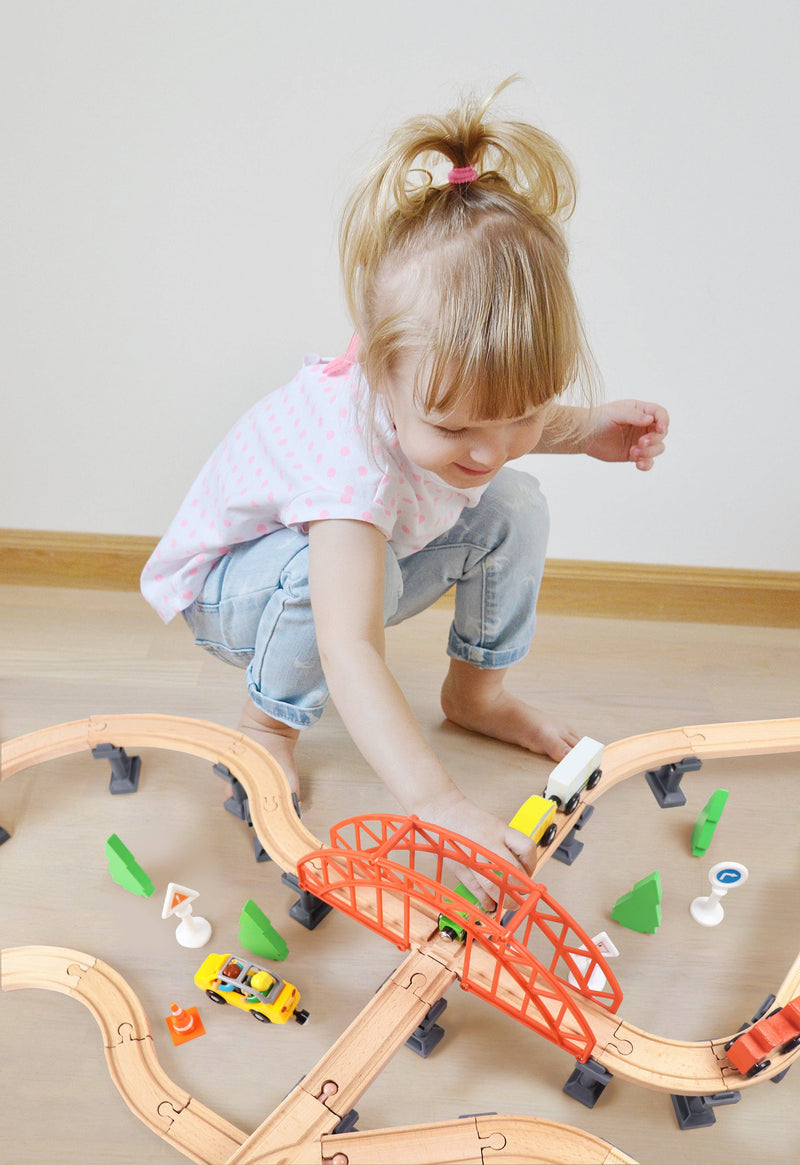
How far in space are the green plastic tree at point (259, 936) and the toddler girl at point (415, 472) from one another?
17 centimetres

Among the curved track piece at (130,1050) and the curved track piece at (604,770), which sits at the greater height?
the curved track piece at (604,770)

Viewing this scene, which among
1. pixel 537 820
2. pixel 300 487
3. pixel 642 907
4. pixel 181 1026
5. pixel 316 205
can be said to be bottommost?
pixel 181 1026

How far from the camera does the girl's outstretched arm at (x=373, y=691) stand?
66cm

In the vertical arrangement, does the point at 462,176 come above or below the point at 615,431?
above

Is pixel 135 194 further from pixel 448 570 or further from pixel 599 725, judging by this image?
pixel 599 725

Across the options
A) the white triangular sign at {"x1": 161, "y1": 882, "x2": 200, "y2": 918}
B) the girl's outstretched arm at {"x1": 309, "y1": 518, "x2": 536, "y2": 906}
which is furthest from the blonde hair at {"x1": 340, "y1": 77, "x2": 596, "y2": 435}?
the white triangular sign at {"x1": 161, "y1": 882, "x2": 200, "y2": 918}

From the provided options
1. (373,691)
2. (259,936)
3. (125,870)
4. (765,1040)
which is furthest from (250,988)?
(765,1040)

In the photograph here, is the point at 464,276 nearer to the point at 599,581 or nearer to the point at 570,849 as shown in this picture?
the point at 570,849

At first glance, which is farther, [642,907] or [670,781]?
[670,781]

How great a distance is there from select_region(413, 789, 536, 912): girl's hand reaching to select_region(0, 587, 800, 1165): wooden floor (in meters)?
0.16

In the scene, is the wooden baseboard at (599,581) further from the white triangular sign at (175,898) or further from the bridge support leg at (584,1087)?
the bridge support leg at (584,1087)

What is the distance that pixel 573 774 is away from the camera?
2.48 ft

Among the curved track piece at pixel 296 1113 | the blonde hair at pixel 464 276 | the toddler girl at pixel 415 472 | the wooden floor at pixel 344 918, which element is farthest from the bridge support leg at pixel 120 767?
the blonde hair at pixel 464 276

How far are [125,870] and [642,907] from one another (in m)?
0.44
